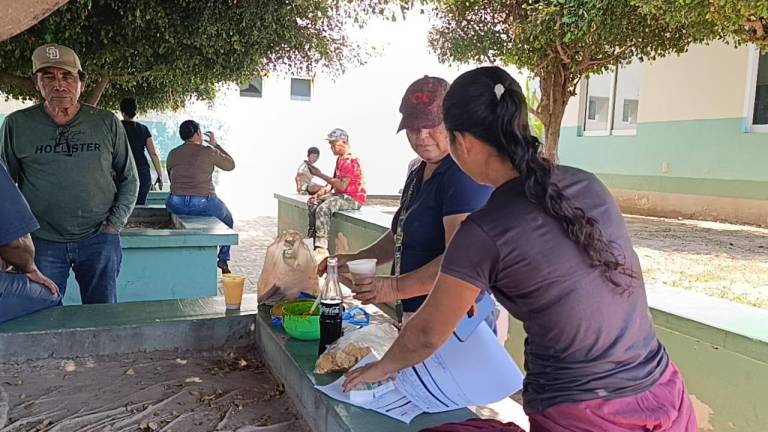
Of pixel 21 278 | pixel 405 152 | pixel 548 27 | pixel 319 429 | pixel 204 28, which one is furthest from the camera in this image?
pixel 405 152

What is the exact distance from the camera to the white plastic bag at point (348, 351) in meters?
1.84

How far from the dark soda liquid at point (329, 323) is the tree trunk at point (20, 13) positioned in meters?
1.71

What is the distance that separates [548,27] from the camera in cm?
809

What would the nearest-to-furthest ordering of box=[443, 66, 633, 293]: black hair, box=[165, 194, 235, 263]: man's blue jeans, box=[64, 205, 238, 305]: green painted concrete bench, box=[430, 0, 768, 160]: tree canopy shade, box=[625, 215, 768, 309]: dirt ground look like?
box=[443, 66, 633, 293]: black hair < box=[64, 205, 238, 305]: green painted concrete bench < box=[625, 215, 768, 309]: dirt ground < box=[165, 194, 235, 263]: man's blue jeans < box=[430, 0, 768, 160]: tree canopy shade

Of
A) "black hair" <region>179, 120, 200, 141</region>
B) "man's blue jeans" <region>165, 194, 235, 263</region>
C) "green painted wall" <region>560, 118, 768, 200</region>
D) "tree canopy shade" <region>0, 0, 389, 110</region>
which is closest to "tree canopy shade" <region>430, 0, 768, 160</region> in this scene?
"tree canopy shade" <region>0, 0, 389, 110</region>

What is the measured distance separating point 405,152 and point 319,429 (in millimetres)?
16774

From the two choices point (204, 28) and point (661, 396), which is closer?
point (661, 396)

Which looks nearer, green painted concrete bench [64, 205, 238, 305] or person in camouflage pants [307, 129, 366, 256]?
green painted concrete bench [64, 205, 238, 305]

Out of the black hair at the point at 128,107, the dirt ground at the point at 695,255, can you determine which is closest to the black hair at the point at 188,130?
the black hair at the point at 128,107

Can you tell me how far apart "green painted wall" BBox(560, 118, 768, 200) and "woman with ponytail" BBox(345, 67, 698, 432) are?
990 cm

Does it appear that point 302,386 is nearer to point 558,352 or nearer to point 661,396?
point 558,352

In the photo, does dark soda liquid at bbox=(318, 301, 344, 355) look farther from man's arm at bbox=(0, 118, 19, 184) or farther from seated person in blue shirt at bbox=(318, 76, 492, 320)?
man's arm at bbox=(0, 118, 19, 184)

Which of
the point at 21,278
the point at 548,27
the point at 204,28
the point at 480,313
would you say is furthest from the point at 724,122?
the point at 21,278

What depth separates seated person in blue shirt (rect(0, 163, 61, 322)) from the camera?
7.39ft
